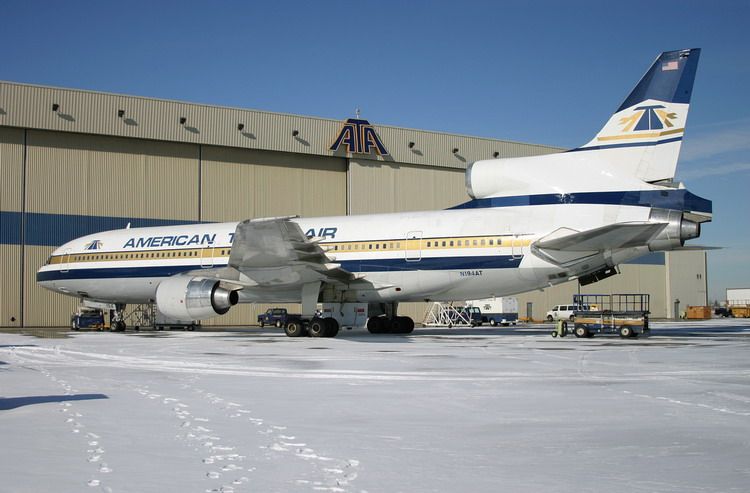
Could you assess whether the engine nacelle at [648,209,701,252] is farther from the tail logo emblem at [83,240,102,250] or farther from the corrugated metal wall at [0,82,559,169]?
the corrugated metal wall at [0,82,559,169]

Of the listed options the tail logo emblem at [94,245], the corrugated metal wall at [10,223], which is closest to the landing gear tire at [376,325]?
the tail logo emblem at [94,245]

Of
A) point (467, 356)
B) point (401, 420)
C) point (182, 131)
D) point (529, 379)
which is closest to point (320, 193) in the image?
point (182, 131)

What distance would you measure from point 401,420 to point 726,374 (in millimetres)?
7159

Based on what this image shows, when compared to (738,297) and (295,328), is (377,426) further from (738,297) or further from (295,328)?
(738,297)

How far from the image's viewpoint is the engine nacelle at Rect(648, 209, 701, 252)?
67.8ft

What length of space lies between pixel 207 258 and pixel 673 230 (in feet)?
53.1

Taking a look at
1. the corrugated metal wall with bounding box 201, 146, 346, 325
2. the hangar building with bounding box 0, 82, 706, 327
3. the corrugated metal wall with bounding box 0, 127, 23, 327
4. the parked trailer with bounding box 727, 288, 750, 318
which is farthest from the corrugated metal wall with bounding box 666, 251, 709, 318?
the corrugated metal wall with bounding box 0, 127, 23, 327

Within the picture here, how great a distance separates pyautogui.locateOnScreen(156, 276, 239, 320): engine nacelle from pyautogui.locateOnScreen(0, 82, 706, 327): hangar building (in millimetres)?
18606

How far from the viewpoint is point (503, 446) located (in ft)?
20.7

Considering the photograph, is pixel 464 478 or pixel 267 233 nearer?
pixel 464 478

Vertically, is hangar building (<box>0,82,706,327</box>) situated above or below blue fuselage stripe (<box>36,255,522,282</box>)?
above

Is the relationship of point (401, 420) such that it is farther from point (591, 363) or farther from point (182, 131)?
point (182, 131)

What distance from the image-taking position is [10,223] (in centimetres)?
3828

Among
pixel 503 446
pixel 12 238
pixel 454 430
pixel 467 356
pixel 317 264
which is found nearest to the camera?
pixel 503 446
